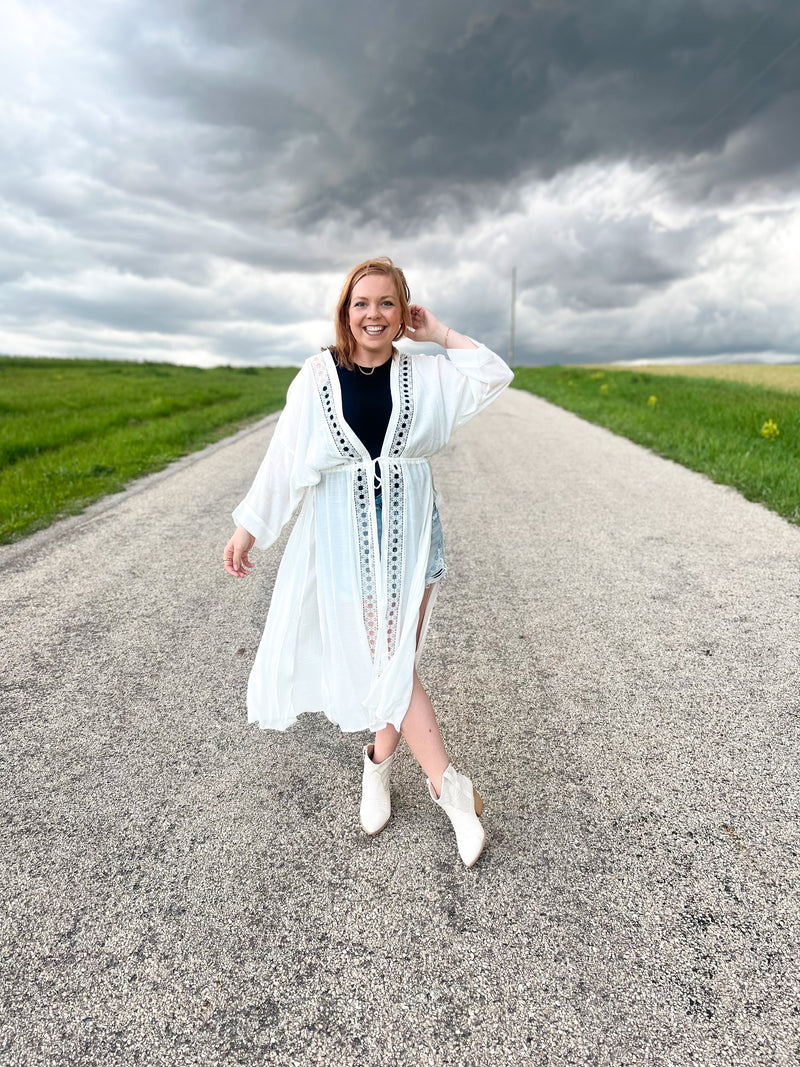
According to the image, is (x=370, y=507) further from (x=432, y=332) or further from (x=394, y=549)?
(x=432, y=332)

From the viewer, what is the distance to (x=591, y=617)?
4.24m

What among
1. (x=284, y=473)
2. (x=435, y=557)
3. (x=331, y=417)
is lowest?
(x=435, y=557)

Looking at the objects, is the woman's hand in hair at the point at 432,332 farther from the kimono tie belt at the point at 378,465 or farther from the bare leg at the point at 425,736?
the bare leg at the point at 425,736

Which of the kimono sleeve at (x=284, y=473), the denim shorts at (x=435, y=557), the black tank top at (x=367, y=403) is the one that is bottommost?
the denim shorts at (x=435, y=557)

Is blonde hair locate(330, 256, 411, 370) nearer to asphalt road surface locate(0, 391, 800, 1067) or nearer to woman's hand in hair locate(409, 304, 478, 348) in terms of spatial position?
woman's hand in hair locate(409, 304, 478, 348)

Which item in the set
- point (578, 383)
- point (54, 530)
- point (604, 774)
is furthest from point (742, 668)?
point (578, 383)

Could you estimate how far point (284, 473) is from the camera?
2.43m

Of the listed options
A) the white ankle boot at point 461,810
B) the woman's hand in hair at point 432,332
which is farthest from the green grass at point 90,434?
the white ankle boot at point 461,810

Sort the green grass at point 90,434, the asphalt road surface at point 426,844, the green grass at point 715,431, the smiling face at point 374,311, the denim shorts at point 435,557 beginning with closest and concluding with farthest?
the asphalt road surface at point 426,844 < the smiling face at point 374,311 < the denim shorts at point 435,557 < the green grass at point 90,434 < the green grass at point 715,431

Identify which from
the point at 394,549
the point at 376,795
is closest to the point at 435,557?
the point at 394,549

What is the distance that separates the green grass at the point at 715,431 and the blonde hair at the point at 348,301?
5355 mm

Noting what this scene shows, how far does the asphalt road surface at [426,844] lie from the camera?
5.91ft

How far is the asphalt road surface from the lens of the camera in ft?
5.91

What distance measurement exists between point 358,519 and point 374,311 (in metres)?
0.71
